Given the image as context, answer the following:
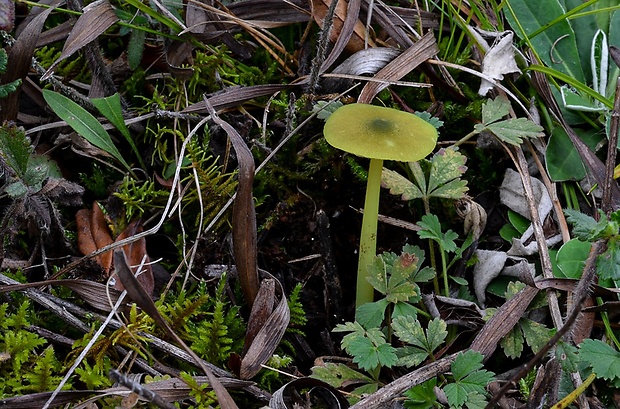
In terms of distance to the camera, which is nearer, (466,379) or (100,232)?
(466,379)

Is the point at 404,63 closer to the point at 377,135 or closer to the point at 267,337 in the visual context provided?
the point at 377,135

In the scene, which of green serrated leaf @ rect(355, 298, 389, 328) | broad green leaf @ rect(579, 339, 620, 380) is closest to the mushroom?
green serrated leaf @ rect(355, 298, 389, 328)

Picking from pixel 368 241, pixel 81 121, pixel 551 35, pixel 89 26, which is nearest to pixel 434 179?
pixel 368 241

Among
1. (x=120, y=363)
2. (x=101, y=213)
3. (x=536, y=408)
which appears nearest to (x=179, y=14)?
(x=101, y=213)

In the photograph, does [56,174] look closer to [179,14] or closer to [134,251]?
[134,251]

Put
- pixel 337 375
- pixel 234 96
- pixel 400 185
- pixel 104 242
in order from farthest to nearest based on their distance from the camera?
pixel 234 96
pixel 104 242
pixel 400 185
pixel 337 375

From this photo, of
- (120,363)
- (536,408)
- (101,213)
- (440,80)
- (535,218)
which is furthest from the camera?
(440,80)

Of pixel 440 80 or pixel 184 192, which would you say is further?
pixel 440 80
